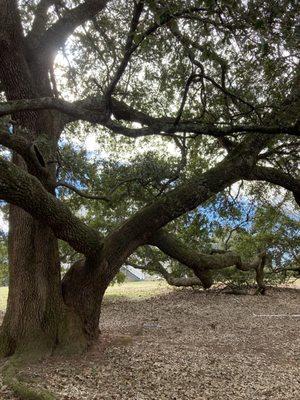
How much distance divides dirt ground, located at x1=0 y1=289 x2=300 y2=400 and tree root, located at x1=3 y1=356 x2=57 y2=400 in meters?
0.11

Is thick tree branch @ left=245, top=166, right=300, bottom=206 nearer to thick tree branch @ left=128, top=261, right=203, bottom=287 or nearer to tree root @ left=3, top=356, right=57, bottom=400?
tree root @ left=3, top=356, right=57, bottom=400

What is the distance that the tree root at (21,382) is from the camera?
465 centimetres

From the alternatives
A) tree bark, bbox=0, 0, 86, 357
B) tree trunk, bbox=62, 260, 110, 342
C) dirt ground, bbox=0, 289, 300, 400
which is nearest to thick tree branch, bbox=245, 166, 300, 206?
dirt ground, bbox=0, 289, 300, 400

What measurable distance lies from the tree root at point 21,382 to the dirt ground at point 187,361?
0.36ft

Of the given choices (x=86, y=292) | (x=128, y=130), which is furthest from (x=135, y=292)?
(x=128, y=130)

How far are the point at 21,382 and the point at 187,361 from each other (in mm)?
2469

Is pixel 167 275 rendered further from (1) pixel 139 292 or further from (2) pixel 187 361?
(2) pixel 187 361

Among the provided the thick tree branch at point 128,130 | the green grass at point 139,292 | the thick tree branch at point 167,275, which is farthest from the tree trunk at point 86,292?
the green grass at point 139,292

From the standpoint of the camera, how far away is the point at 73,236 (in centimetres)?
584

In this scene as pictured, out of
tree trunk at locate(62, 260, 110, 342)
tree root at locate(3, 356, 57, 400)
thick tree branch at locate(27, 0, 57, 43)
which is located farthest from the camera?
thick tree branch at locate(27, 0, 57, 43)

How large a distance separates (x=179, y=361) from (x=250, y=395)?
1.33 metres

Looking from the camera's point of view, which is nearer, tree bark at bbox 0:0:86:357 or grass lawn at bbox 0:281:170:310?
tree bark at bbox 0:0:86:357

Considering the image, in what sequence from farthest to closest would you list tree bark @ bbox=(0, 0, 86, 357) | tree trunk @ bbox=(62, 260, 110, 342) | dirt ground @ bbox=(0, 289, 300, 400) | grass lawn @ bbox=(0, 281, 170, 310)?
grass lawn @ bbox=(0, 281, 170, 310) → tree trunk @ bbox=(62, 260, 110, 342) → tree bark @ bbox=(0, 0, 86, 357) → dirt ground @ bbox=(0, 289, 300, 400)

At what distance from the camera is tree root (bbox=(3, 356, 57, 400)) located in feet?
15.3
